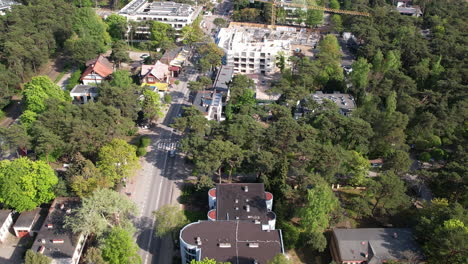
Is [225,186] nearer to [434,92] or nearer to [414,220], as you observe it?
[414,220]

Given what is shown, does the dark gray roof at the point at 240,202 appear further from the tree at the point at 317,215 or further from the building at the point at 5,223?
the building at the point at 5,223

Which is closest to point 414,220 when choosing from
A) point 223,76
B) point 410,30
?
point 223,76

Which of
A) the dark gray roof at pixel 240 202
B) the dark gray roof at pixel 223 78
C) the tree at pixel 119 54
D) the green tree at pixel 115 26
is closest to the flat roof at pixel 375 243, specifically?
the dark gray roof at pixel 240 202

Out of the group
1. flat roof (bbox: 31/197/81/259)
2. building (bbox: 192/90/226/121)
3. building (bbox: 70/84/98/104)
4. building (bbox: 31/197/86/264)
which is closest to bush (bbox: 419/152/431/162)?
building (bbox: 192/90/226/121)

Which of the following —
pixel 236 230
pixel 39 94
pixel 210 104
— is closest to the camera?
pixel 236 230

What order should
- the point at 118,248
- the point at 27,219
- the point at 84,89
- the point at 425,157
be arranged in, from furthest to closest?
the point at 84,89, the point at 425,157, the point at 27,219, the point at 118,248

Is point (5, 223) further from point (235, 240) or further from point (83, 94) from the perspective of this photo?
point (83, 94)

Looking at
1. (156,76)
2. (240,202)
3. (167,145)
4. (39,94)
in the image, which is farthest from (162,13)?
(240,202)
